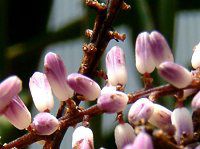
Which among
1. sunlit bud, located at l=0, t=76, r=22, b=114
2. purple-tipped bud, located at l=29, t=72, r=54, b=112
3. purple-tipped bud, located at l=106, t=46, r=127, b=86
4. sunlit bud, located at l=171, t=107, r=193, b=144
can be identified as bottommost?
purple-tipped bud, located at l=29, t=72, r=54, b=112

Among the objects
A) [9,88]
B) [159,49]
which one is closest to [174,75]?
[159,49]

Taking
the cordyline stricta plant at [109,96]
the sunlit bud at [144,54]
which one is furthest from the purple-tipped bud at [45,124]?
the sunlit bud at [144,54]

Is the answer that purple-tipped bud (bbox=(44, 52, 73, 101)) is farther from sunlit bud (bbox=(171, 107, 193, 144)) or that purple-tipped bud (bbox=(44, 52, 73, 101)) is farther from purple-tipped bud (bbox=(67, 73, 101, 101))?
sunlit bud (bbox=(171, 107, 193, 144))

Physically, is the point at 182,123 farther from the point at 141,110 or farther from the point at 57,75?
the point at 57,75

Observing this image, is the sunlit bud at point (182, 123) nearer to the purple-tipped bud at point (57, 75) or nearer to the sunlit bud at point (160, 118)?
the sunlit bud at point (160, 118)

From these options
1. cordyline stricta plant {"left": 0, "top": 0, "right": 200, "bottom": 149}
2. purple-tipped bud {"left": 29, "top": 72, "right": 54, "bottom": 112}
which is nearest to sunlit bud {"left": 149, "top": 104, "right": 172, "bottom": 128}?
cordyline stricta plant {"left": 0, "top": 0, "right": 200, "bottom": 149}

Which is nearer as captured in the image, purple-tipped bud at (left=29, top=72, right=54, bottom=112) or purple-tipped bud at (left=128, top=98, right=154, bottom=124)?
purple-tipped bud at (left=128, top=98, right=154, bottom=124)

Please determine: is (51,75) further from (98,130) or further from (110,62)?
(98,130)
